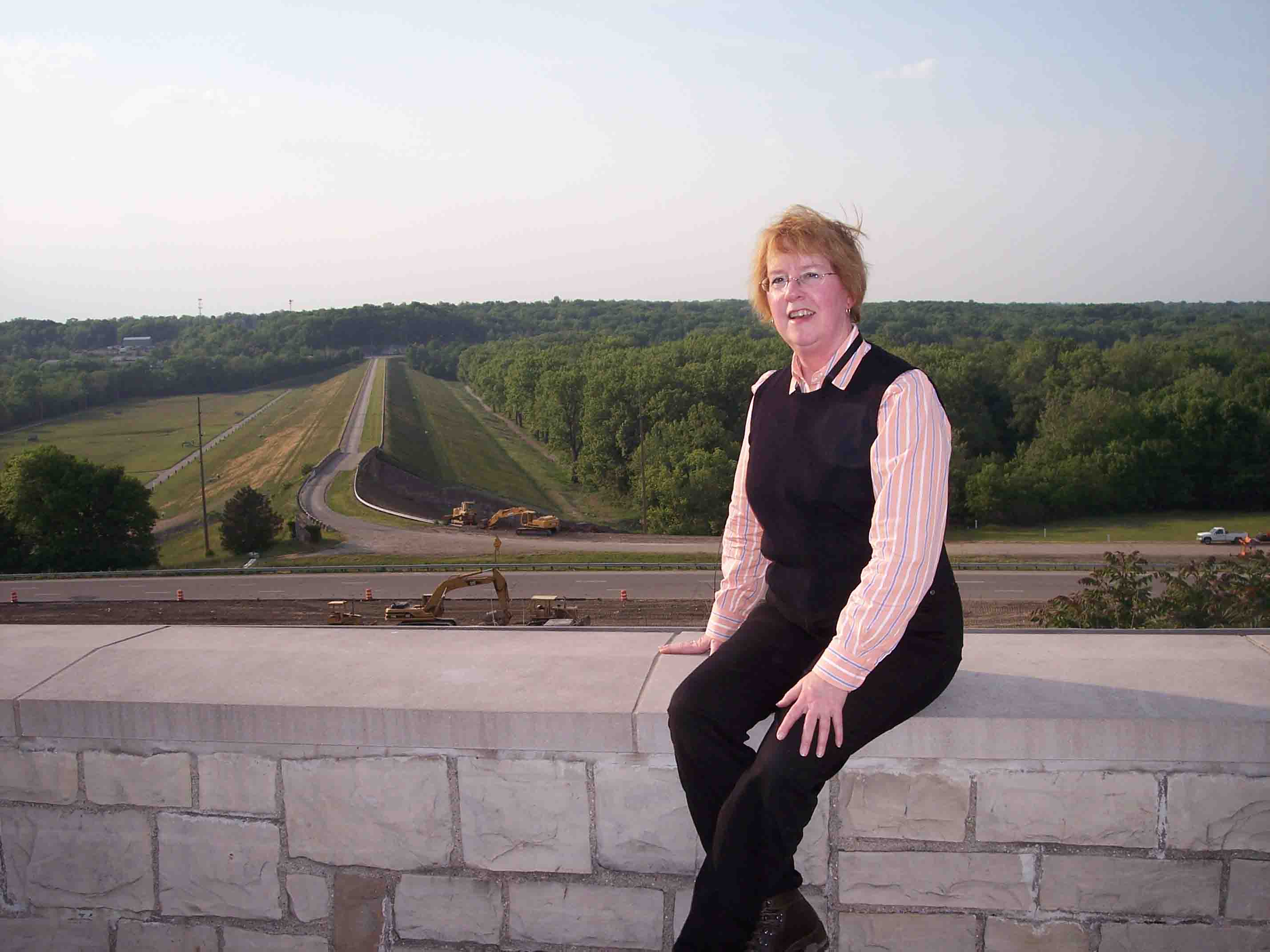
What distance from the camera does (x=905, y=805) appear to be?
2.12 meters

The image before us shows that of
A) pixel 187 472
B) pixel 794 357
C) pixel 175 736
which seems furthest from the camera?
pixel 187 472

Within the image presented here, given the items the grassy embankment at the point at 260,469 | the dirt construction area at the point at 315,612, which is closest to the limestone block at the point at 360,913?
the dirt construction area at the point at 315,612

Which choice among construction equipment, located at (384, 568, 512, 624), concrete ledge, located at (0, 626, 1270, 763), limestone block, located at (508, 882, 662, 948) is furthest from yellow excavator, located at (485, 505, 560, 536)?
limestone block, located at (508, 882, 662, 948)

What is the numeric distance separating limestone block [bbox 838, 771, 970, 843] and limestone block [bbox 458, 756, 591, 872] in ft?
1.83

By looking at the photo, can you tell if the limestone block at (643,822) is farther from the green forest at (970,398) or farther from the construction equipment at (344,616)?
the green forest at (970,398)

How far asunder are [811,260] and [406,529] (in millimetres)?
37851

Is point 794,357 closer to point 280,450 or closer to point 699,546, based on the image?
point 699,546

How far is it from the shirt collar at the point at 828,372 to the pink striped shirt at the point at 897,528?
0.46ft

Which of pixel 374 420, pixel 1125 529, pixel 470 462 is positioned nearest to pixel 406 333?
pixel 374 420

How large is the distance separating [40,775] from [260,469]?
183 ft

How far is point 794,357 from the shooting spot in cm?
251

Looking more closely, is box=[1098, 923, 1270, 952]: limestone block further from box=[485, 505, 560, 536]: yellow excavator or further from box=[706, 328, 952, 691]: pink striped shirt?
box=[485, 505, 560, 536]: yellow excavator

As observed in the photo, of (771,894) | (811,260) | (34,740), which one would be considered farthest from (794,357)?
(34,740)

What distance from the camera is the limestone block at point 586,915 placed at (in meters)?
2.25
